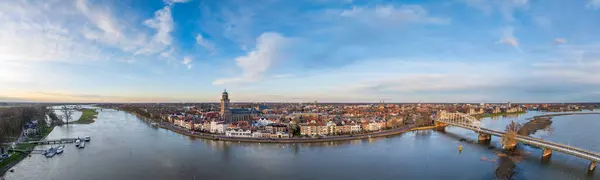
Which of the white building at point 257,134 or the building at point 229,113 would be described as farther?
the building at point 229,113

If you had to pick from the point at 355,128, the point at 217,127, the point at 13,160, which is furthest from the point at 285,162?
the point at 13,160

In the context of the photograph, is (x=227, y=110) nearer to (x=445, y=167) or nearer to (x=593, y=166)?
(x=445, y=167)

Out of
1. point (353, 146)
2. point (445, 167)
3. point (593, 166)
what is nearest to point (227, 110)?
point (353, 146)

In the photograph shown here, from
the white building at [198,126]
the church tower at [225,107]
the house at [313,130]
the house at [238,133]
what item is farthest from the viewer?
the church tower at [225,107]

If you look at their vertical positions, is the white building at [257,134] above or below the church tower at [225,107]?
below

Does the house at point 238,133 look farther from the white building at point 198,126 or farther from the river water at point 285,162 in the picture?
the white building at point 198,126

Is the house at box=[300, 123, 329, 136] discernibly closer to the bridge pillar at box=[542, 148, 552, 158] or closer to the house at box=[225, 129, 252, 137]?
the house at box=[225, 129, 252, 137]

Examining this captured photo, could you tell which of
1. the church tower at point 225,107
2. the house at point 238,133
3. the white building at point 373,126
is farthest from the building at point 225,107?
the white building at point 373,126

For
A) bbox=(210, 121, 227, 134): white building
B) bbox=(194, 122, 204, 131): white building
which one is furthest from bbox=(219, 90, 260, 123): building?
bbox=(210, 121, 227, 134): white building
